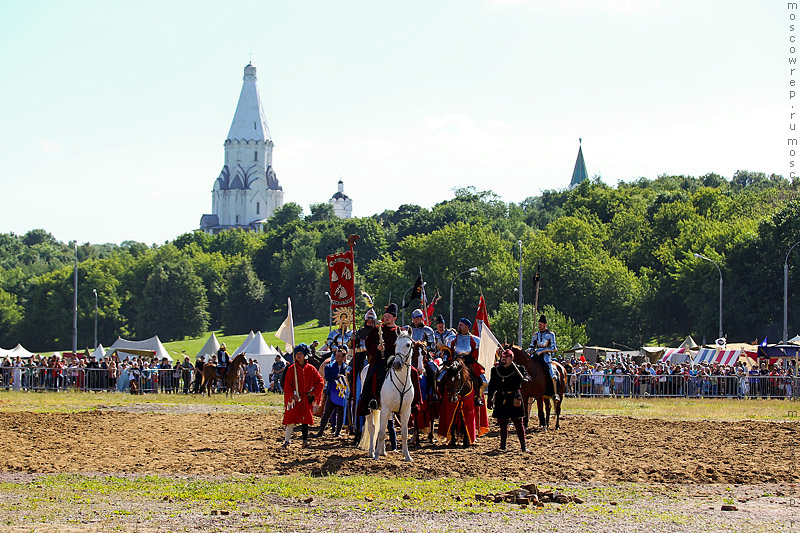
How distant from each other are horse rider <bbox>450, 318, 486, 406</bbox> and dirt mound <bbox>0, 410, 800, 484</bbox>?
1.31m

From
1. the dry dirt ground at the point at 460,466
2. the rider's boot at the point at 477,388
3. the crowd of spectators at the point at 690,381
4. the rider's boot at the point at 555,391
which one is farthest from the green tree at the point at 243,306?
the rider's boot at the point at 477,388

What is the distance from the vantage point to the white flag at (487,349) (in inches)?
842

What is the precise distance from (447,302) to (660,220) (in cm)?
2436

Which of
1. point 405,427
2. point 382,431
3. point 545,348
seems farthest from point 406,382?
point 545,348

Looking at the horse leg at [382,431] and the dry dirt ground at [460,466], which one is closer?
the dry dirt ground at [460,466]

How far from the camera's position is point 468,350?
A: 19.2m

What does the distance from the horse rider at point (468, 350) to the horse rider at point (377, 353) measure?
1.93 m

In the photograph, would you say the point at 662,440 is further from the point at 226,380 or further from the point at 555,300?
the point at 555,300

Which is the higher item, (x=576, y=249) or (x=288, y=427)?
(x=576, y=249)

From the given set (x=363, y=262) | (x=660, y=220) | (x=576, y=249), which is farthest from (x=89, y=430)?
(x=363, y=262)

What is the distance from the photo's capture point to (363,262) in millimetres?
145500

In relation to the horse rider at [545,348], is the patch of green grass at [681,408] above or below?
below

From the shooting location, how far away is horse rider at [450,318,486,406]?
1908 cm

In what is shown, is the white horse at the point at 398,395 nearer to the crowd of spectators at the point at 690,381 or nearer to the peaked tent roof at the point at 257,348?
the crowd of spectators at the point at 690,381
